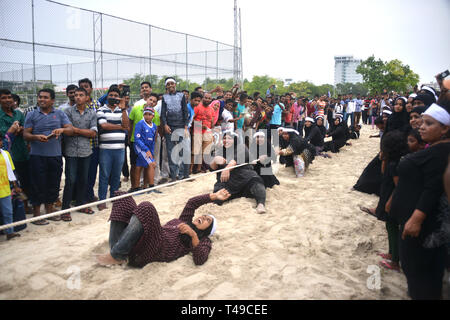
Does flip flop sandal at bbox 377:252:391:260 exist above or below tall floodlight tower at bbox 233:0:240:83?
→ below

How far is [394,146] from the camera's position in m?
3.40

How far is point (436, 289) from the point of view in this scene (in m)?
2.35

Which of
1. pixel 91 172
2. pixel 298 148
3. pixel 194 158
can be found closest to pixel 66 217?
pixel 91 172

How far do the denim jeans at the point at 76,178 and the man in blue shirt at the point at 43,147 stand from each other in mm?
196

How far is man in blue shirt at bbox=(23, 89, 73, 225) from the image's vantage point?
4273 millimetres

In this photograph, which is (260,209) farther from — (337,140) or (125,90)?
(337,140)

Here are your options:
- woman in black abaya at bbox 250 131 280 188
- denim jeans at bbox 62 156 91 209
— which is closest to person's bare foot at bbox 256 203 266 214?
woman in black abaya at bbox 250 131 280 188

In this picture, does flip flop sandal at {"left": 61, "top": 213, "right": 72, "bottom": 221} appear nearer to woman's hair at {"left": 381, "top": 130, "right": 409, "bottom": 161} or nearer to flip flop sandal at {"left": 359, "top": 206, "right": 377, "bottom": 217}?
woman's hair at {"left": 381, "top": 130, "right": 409, "bottom": 161}

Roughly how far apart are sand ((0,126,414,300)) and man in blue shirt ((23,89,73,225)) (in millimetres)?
448

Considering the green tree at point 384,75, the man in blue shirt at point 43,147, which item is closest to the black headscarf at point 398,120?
the man in blue shirt at point 43,147

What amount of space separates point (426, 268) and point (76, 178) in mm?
4474

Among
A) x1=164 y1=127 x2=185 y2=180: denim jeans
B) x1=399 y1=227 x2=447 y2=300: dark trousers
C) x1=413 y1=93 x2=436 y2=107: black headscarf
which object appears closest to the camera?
x1=399 y1=227 x2=447 y2=300: dark trousers
